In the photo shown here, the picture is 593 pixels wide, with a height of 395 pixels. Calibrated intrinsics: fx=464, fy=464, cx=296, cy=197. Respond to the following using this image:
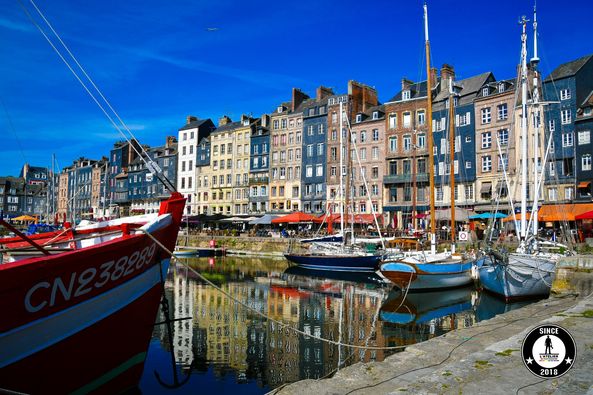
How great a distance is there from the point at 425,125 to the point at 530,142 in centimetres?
1425

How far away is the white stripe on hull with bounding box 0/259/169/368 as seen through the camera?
6952 millimetres

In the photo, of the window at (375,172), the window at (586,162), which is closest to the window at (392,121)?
the window at (375,172)

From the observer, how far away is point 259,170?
7069 centimetres

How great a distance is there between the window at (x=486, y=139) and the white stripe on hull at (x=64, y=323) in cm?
4647

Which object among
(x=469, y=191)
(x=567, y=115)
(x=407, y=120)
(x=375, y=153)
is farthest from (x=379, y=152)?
(x=567, y=115)

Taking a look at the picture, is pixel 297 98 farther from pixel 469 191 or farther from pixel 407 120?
pixel 469 191

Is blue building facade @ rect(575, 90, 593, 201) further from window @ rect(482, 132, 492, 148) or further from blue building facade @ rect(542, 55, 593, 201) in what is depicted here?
window @ rect(482, 132, 492, 148)

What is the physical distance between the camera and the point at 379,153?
5847cm

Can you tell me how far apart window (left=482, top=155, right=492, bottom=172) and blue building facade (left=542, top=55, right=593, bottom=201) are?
18.6 ft

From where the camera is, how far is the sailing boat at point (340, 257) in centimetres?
3581

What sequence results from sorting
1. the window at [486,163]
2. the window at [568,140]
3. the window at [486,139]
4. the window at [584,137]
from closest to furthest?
the window at [584,137] < the window at [568,140] < the window at [486,163] < the window at [486,139]

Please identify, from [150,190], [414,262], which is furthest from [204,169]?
[414,262]

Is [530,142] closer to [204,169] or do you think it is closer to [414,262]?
[414,262]

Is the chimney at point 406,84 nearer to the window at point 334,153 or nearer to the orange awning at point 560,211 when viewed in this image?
the window at point 334,153
